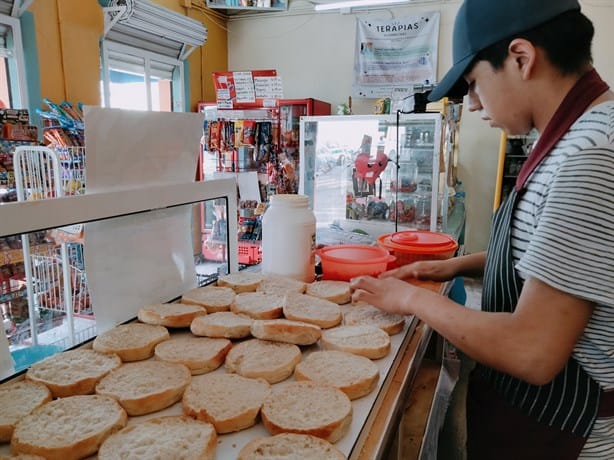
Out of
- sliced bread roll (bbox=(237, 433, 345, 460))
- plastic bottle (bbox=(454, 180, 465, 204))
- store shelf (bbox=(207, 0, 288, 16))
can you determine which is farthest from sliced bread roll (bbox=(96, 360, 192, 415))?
store shelf (bbox=(207, 0, 288, 16))

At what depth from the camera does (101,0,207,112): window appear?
4160 mm

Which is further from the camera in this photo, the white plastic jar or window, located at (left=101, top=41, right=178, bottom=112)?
window, located at (left=101, top=41, right=178, bottom=112)

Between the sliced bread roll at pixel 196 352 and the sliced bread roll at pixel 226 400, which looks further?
the sliced bread roll at pixel 196 352

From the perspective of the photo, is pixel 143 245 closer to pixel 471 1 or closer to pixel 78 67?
pixel 471 1

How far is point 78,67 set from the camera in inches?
157

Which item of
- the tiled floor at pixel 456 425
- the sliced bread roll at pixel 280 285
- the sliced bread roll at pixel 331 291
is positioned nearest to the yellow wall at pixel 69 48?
the sliced bread roll at pixel 280 285

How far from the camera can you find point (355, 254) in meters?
1.59

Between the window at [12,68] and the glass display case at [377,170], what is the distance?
2441 mm

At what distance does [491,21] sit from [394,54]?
481 cm

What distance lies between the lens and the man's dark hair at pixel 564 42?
0.80 m

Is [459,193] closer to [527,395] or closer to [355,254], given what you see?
[355,254]

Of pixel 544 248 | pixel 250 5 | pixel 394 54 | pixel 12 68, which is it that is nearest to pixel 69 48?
pixel 12 68

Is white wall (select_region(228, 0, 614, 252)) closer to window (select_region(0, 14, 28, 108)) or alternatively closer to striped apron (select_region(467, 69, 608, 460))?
window (select_region(0, 14, 28, 108))

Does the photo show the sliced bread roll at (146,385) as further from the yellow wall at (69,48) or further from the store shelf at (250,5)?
the store shelf at (250,5)
